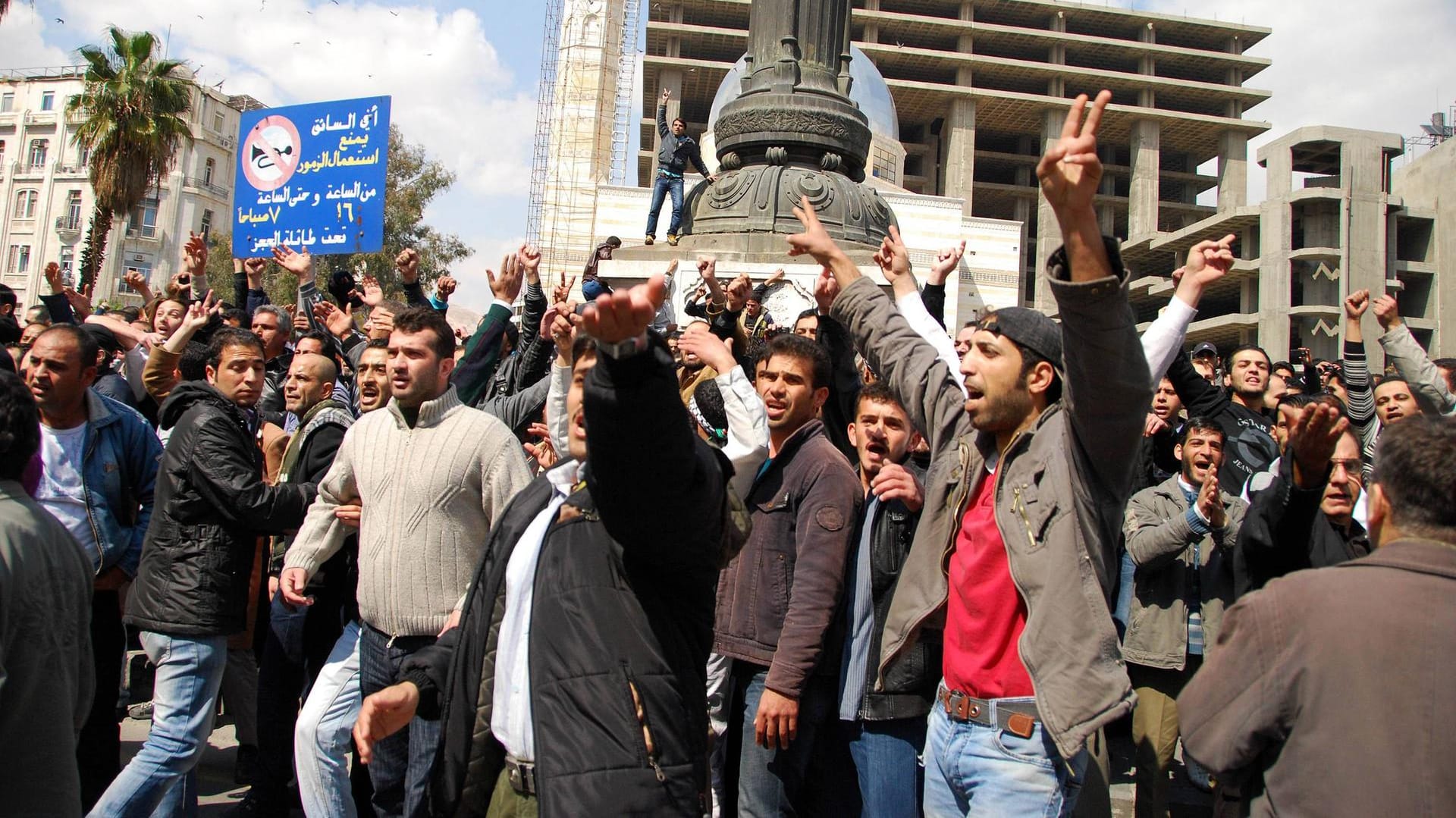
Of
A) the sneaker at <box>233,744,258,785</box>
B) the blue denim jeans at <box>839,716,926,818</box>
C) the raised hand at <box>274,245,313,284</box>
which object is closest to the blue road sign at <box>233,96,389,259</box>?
the raised hand at <box>274,245,313,284</box>

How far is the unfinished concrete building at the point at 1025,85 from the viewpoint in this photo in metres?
58.1

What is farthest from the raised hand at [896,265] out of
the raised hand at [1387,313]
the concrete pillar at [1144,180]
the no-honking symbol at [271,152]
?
the concrete pillar at [1144,180]

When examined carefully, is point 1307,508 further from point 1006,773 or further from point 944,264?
point 944,264

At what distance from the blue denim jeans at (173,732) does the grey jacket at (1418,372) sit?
5529mm

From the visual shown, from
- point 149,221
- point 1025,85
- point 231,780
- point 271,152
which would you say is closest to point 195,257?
point 271,152

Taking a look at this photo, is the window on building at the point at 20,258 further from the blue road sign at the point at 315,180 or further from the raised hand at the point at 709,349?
the raised hand at the point at 709,349

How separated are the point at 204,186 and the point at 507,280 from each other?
62.0 m

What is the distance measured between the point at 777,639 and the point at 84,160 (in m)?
62.8

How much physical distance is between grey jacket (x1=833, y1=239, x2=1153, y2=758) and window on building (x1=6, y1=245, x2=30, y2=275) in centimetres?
6498

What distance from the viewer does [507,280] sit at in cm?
523

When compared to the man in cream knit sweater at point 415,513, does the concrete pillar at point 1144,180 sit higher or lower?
higher

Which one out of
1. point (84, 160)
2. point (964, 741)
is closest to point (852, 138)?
point (964, 741)

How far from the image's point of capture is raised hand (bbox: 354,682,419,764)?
7.92 feet

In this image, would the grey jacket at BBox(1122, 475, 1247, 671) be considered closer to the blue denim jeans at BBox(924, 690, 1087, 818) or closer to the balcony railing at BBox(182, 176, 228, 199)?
the blue denim jeans at BBox(924, 690, 1087, 818)
